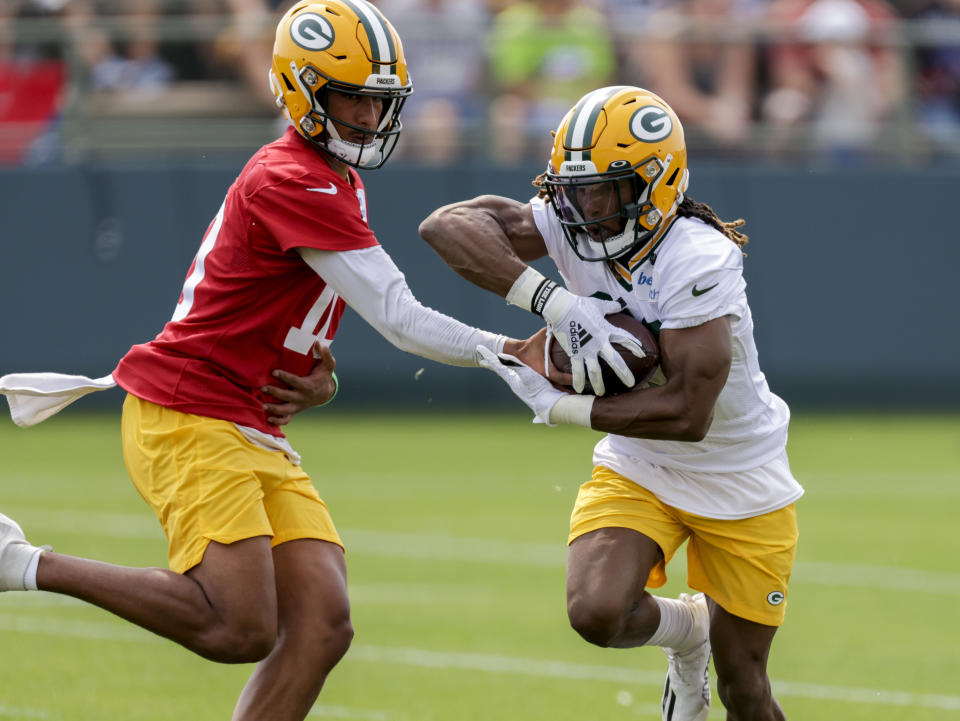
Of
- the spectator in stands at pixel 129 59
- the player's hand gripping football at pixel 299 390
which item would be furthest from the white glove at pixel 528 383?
the spectator in stands at pixel 129 59

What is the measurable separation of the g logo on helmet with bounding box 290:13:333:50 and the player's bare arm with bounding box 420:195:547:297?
0.71 m

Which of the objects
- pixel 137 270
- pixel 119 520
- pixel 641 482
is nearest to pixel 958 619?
pixel 641 482

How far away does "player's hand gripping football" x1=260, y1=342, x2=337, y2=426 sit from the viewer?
5.07m


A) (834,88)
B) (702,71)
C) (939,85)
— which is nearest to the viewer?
(702,71)

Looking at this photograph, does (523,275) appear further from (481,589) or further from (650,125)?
(481,589)

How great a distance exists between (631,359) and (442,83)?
9.16 meters

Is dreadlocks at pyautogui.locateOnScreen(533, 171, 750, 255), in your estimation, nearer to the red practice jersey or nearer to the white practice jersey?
the white practice jersey

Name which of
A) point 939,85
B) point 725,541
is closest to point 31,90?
point 939,85

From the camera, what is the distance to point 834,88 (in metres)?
14.1

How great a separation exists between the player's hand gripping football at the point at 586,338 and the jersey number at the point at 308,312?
0.76 metres

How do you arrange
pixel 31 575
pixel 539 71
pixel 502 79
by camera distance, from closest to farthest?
pixel 31 575 < pixel 539 71 < pixel 502 79

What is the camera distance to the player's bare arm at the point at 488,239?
16.9 ft

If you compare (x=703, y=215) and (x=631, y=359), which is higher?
(x=703, y=215)

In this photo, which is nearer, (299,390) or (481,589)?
(299,390)
